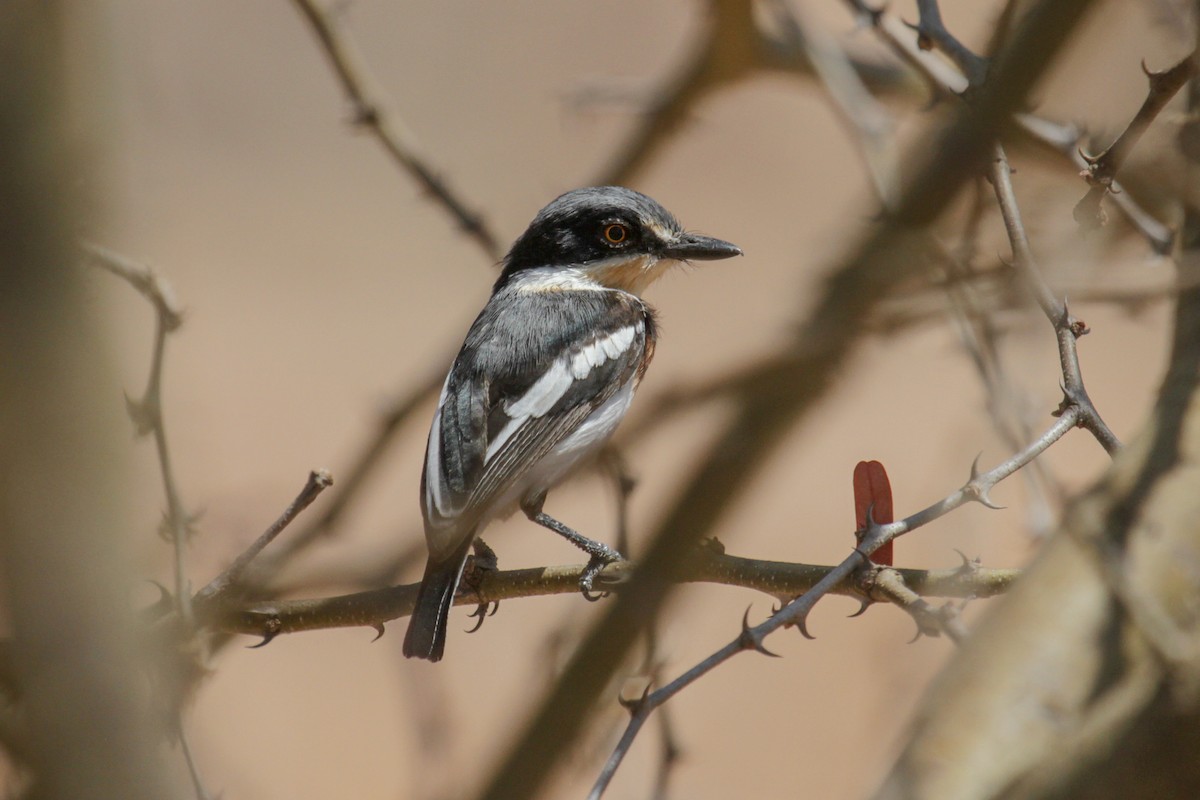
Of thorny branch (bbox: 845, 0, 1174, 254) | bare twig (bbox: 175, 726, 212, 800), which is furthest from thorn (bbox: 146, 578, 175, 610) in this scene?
thorny branch (bbox: 845, 0, 1174, 254)

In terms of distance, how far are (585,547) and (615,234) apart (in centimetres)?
146

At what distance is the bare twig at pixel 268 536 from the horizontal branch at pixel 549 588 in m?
0.05

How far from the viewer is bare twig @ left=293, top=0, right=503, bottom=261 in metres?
3.90

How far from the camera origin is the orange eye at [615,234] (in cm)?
473

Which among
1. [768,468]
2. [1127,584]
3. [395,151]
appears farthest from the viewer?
[395,151]

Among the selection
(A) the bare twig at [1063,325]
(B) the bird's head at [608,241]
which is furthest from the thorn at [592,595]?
(B) the bird's head at [608,241]

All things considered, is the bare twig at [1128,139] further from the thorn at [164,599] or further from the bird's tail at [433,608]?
the thorn at [164,599]

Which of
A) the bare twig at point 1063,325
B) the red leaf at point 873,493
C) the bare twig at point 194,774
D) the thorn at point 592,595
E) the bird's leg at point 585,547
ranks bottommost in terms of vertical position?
the bare twig at point 194,774

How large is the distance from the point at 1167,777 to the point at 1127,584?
771 mm

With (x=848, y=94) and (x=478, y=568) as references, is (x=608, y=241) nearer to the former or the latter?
(x=848, y=94)

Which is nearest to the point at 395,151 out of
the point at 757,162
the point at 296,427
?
the point at 296,427

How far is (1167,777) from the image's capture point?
1367 millimetres

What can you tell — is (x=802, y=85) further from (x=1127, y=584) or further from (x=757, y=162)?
(x=757, y=162)

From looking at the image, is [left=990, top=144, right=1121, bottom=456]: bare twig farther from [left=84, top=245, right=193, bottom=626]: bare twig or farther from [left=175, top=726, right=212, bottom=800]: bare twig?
[left=175, top=726, right=212, bottom=800]: bare twig
